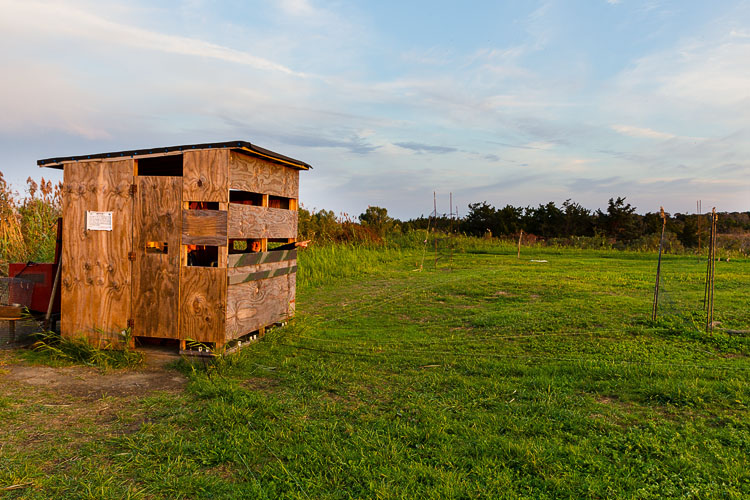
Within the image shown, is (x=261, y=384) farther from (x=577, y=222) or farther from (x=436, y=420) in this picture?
(x=577, y=222)

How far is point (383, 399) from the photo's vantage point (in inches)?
164

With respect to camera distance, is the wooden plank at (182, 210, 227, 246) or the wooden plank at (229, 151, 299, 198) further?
the wooden plank at (229, 151, 299, 198)

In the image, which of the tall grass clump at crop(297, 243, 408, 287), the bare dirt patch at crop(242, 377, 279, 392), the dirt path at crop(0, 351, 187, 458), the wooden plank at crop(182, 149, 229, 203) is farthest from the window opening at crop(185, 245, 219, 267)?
the tall grass clump at crop(297, 243, 408, 287)

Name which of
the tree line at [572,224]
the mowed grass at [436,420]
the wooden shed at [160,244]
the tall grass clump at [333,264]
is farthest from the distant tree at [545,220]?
the wooden shed at [160,244]

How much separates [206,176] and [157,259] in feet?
3.52

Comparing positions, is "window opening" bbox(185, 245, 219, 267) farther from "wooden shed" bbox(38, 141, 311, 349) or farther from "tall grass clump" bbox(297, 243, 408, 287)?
"tall grass clump" bbox(297, 243, 408, 287)

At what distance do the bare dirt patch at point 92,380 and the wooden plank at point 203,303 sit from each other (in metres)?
0.52

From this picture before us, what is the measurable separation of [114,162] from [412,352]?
3975mm

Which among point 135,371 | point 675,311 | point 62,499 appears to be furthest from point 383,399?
point 675,311

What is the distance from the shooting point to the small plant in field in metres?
5.23

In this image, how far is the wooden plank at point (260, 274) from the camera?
17.7 ft

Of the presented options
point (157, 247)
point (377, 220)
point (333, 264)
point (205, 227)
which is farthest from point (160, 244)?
point (377, 220)

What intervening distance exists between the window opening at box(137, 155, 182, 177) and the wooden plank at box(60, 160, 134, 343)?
337 millimetres

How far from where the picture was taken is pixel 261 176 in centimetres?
593
